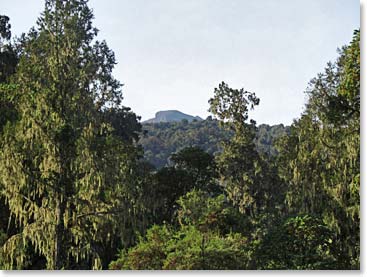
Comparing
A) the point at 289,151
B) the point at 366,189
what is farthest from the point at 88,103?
the point at 289,151

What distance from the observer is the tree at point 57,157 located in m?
6.32

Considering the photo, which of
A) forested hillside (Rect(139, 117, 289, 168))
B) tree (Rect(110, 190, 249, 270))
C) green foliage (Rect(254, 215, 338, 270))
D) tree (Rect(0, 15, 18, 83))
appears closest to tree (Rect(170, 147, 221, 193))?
forested hillside (Rect(139, 117, 289, 168))

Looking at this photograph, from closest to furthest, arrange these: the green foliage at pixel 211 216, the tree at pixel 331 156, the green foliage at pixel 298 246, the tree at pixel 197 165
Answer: the tree at pixel 331 156 < the green foliage at pixel 298 246 < the green foliage at pixel 211 216 < the tree at pixel 197 165

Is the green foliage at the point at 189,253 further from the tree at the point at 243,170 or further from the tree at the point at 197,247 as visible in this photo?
the tree at the point at 243,170

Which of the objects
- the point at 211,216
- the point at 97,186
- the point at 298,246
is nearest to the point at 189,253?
the point at 298,246

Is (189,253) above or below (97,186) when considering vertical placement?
below

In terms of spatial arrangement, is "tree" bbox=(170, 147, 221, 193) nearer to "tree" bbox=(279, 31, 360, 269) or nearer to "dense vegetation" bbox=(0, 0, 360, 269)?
"tree" bbox=(279, 31, 360, 269)

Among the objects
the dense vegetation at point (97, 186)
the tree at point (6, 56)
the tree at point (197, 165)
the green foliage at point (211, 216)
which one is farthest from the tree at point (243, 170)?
the tree at point (6, 56)

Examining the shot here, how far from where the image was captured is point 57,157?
6.41 metres

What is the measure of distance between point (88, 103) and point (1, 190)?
1.56m

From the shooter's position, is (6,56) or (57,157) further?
(6,56)

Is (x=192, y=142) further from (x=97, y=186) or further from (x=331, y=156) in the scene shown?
(x=97, y=186)

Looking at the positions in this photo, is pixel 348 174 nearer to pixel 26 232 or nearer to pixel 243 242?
pixel 243 242

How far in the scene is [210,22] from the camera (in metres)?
5.77
